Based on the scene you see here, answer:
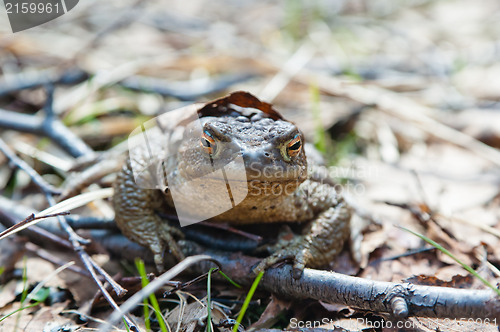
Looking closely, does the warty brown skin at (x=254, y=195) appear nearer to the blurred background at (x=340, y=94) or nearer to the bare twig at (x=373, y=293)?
the bare twig at (x=373, y=293)

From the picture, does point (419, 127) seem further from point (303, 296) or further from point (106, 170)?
point (106, 170)

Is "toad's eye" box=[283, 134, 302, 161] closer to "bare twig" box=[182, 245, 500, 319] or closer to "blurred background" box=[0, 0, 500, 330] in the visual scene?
"bare twig" box=[182, 245, 500, 319]

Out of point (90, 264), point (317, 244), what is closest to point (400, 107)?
point (317, 244)

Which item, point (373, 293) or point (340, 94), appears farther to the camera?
point (340, 94)

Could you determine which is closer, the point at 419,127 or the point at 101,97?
the point at 419,127

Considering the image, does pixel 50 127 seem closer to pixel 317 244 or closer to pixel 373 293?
pixel 317 244

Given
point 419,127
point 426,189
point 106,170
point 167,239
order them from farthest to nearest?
1. point 419,127
2. point 426,189
3. point 106,170
4. point 167,239

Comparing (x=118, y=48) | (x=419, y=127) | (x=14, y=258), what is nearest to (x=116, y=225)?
(x=14, y=258)

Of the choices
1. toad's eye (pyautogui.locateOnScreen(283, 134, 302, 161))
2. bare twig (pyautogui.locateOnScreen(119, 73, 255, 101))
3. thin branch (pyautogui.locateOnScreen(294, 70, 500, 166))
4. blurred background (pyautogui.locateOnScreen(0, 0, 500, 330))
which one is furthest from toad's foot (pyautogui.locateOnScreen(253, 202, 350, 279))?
bare twig (pyautogui.locateOnScreen(119, 73, 255, 101))
